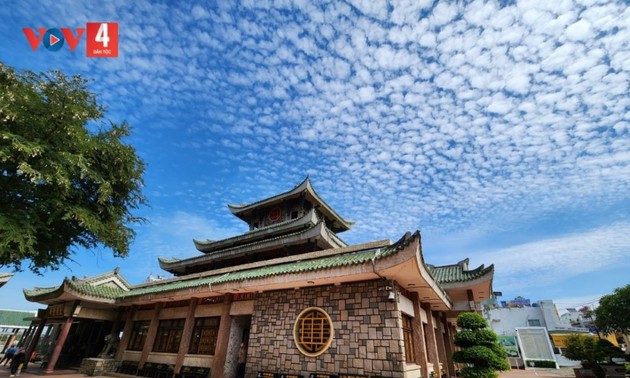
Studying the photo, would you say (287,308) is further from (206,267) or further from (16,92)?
(16,92)

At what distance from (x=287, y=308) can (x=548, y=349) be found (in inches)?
1229

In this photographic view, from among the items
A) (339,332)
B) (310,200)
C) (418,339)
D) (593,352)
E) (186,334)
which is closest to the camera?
(339,332)

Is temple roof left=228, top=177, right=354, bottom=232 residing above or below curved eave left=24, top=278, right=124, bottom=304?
above

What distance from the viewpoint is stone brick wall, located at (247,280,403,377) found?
7.89m

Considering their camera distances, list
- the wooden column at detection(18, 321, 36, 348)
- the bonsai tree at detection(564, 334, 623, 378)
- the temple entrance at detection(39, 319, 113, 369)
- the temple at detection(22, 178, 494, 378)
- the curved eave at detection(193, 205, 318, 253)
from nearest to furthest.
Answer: the temple at detection(22, 178, 494, 378) < the curved eave at detection(193, 205, 318, 253) < the temple entrance at detection(39, 319, 113, 369) < the bonsai tree at detection(564, 334, 623, 378) < the wooden column at detection(18, 321, 36, 348)

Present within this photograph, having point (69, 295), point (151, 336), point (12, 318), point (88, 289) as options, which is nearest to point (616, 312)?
point (151, 336)

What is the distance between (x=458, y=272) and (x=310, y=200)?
329 inches

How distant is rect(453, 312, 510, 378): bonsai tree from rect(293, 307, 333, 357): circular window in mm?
4403

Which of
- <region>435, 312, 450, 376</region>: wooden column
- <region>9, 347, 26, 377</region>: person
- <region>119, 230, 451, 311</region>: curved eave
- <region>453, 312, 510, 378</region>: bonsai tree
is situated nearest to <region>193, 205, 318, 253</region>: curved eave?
<region>119, 230, 451, 311</region>: curved eave

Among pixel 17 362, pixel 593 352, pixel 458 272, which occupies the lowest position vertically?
pixel 17 362

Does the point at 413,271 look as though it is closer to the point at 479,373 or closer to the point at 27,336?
the point at 479,373

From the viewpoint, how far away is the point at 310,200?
1748 cm

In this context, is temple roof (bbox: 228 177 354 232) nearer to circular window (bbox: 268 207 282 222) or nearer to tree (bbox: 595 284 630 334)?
circular window (bbox: 268 207 282 222)

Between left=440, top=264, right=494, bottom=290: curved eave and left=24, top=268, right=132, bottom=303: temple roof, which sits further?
left=24, top=268, right=132, bottom=303: temple roof
